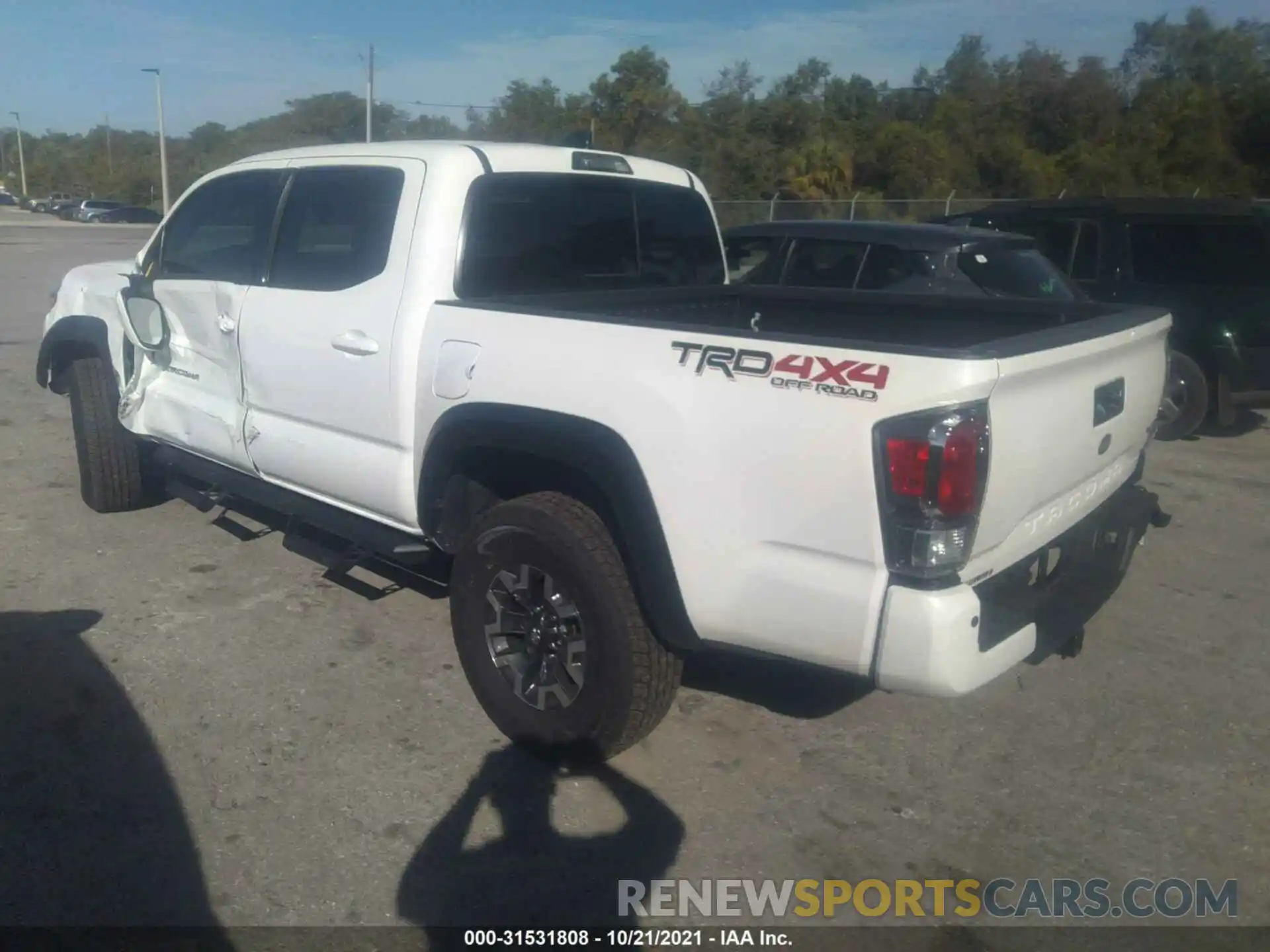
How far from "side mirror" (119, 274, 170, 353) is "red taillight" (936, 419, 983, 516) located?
158 inches

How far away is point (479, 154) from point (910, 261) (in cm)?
402

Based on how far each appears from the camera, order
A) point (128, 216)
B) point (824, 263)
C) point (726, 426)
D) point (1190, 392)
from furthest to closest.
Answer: point (128, 216) < point (1190, 392) < point (824, 263) < point (726, 426)

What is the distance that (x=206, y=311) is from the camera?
4.95m

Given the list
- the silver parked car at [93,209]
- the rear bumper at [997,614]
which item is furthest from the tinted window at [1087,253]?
the silver parked car at [93,209]

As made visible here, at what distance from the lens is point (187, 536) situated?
18.9 ft

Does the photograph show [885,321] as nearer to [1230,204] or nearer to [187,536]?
[187,536]

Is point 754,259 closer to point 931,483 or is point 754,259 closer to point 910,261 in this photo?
point 910,261

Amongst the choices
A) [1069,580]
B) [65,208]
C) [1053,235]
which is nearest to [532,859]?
[1069,580]

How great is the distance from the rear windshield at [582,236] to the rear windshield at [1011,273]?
270cm

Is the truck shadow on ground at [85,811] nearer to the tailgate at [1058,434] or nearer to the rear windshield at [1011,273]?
the tailgate at [1058,434]

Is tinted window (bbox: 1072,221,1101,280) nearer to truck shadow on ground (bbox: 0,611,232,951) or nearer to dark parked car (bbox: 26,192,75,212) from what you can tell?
truck shadow on ground (bbox: 0,611,232,951)

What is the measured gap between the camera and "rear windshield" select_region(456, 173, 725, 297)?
404cm

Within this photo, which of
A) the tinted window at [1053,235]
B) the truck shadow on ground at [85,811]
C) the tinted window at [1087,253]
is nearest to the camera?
the truck shadow on ground at [85,811]

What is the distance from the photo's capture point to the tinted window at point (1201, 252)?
8.16 meters
